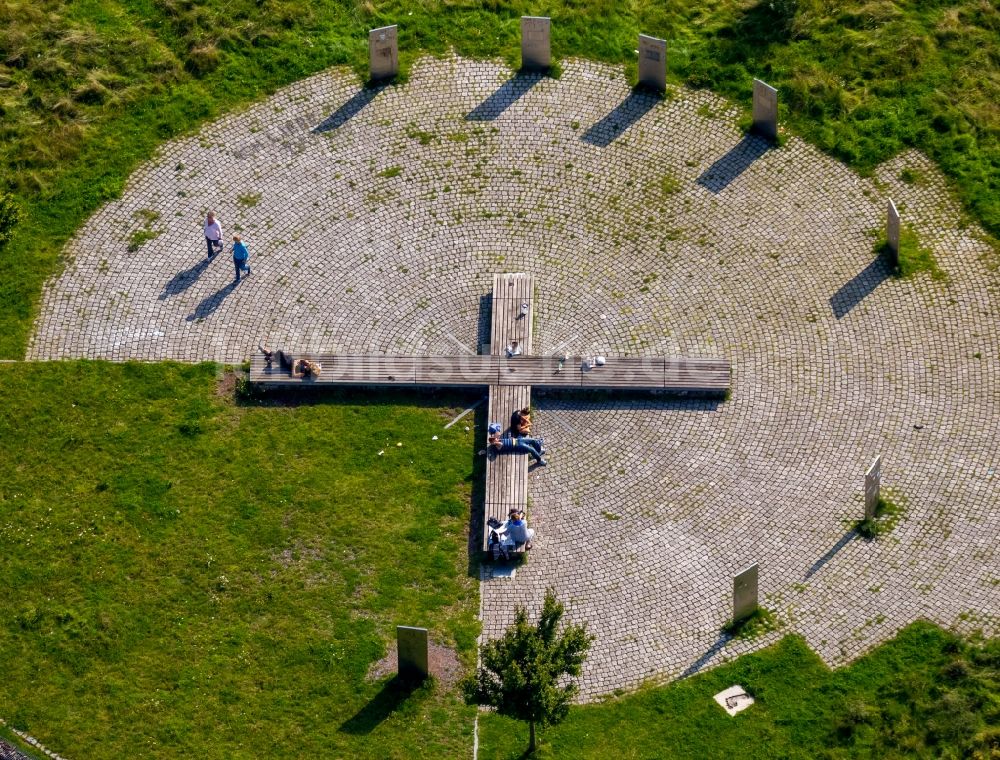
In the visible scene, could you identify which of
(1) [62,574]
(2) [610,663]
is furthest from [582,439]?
(1) [62,574]

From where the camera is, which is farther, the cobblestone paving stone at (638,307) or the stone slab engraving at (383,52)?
the stone slab engraving at (383,52)

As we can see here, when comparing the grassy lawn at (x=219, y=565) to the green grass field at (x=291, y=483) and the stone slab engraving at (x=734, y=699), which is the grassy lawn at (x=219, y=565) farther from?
the stone slab engraving at (x=734, y=699)

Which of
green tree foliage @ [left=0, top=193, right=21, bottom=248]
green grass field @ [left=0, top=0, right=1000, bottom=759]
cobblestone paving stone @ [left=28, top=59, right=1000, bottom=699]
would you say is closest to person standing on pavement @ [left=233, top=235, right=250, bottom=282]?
cobblestone paving stone @ [left=28, top=59, right=1000, bottom=699]

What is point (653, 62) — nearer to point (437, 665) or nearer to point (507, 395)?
point (507, 395)

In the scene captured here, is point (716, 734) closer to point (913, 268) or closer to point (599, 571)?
point (599, 571)

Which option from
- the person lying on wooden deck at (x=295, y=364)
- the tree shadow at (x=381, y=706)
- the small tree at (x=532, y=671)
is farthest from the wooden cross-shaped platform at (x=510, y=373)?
the small tree at (x=532, y=671)

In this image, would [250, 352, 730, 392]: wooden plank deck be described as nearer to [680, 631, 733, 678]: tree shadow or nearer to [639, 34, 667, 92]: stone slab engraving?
[680, 631, 733, 678]: tree shadow
